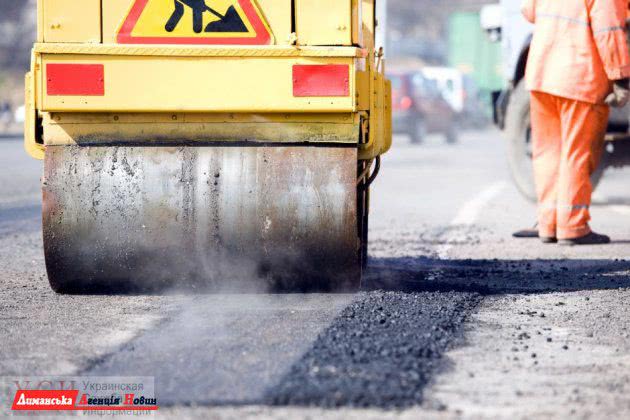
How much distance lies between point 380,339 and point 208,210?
133 centimetres

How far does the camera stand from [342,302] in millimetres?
5754

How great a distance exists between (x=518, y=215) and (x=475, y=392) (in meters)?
6.79

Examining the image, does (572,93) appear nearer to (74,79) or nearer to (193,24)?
(193,24)

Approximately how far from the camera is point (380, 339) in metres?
4.78

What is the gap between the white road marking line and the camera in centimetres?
847

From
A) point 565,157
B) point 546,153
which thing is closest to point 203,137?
point 565,157

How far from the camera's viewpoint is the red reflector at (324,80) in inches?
224

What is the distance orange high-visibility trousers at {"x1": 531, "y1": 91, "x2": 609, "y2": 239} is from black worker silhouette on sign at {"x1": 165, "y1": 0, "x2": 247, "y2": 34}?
127 inches

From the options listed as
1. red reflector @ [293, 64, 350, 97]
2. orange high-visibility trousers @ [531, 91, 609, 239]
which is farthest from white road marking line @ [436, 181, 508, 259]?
red reflector @ [293, 64, 350, 97]

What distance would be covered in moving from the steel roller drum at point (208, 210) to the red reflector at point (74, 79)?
27cm

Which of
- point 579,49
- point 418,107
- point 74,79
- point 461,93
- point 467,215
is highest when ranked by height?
point 579,49

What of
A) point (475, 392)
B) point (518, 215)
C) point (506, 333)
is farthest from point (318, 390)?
point (518, 215)

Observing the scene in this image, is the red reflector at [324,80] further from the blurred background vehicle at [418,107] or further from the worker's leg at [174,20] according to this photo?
the blurred background vehicle at [418,107]

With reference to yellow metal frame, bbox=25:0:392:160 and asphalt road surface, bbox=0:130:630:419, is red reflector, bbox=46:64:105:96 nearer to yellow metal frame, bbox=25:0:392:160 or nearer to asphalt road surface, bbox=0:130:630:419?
yellow metal frame, bbox=25:0:392:160
